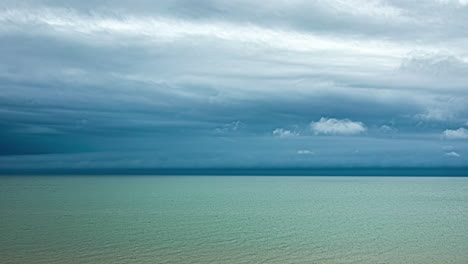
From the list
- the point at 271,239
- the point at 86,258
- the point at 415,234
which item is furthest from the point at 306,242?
the point at 86,258

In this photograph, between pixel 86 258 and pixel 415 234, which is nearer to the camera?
pixel 86 258

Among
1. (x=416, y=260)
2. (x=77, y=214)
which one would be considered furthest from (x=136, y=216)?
(x=416, y=260)

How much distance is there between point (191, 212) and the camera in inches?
3105

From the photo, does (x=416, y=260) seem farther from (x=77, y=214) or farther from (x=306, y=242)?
(x=77, y=214)

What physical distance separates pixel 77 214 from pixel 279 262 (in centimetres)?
4283

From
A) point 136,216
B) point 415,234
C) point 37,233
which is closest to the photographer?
point 37,233

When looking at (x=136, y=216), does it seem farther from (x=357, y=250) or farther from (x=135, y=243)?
(x=357, y=250)

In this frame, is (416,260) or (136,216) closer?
(416,260)

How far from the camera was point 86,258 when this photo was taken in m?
40.7

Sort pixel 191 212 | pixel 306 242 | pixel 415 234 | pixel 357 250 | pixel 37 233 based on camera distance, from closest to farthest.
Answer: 1. pixel 357 250
2. pixel 306 242
3. pixel 37 233
4. pixel 415 234
5. pixel 191 212

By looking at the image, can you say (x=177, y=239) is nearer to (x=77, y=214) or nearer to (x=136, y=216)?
(x=136, y=216)

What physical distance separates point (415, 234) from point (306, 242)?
15.1 m

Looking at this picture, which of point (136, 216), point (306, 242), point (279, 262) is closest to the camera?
point (279, 262)

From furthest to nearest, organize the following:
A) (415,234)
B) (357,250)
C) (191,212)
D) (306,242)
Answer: (191,212)
(415,234)
(306,242)
(357,250)
